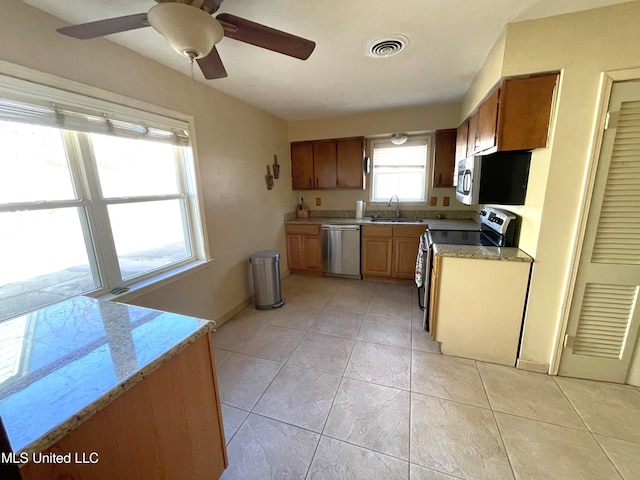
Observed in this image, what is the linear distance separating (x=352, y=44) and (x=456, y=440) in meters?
2.57

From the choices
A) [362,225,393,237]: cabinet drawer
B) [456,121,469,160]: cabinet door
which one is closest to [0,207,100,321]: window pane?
[362,225,393,237]: cabinet drawer

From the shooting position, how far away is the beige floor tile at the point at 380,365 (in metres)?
1.87

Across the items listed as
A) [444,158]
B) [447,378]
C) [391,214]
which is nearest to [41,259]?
[447,378]

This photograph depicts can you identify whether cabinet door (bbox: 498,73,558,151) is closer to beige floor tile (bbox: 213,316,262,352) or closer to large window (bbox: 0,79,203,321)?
large window (bbox: 0,79,203,321)

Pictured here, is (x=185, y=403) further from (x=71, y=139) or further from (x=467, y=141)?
(x=467, y=141)

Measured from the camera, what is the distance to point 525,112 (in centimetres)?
167

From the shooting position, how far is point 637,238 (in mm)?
1585

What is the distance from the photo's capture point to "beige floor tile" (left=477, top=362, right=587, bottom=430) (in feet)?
5.08

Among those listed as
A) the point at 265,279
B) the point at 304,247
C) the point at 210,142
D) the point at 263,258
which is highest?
the point at 210,142

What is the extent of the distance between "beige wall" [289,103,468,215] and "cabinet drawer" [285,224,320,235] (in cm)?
61

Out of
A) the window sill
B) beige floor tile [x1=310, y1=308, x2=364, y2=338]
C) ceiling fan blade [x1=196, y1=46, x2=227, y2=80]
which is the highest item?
ceiling fan blade [x1=196, y1=46, x2=227, y2=80]

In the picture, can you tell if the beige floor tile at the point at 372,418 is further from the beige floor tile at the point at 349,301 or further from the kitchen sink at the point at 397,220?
the kitchen sink at the point at 397,220

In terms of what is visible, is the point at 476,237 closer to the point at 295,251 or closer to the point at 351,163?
the point at 351,163

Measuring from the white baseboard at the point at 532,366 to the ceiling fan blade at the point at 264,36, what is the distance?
2507 mm
